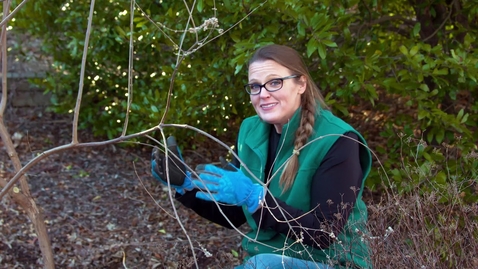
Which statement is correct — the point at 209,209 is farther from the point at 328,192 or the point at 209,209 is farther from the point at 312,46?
the point at 312,46

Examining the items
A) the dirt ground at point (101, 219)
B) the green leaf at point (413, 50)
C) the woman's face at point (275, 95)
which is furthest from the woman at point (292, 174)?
the green leaf at point (413, 50)

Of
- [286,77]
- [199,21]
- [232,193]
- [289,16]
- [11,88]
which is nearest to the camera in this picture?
[232,193]

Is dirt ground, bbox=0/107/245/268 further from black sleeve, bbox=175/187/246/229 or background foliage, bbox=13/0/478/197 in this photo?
background foliage, bbox=13/0/478/197

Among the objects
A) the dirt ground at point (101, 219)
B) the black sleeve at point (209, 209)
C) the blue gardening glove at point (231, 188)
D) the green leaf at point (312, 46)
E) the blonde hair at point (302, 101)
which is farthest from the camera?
the dirt ground at point (101, 219)

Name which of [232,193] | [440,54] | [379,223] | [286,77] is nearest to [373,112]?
[440,54]

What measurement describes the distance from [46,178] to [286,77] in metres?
2.54

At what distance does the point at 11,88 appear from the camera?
17.8 ft

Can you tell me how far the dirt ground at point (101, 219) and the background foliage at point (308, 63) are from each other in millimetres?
306

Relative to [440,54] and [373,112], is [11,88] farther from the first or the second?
[440,54]

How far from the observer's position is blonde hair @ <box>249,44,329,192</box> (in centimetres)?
249

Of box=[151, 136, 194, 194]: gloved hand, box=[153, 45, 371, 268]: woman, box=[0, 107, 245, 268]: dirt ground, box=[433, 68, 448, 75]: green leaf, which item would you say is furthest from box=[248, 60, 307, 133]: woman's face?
box=[433, 68, 448, 75]: green leaf

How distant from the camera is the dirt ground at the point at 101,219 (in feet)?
11.5

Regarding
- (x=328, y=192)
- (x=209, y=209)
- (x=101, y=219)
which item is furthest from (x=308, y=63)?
(x=101, y=219)

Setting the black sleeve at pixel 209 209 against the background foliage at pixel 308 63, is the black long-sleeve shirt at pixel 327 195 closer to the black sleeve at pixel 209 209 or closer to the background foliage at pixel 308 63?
the background foliage at pixel 308 63
